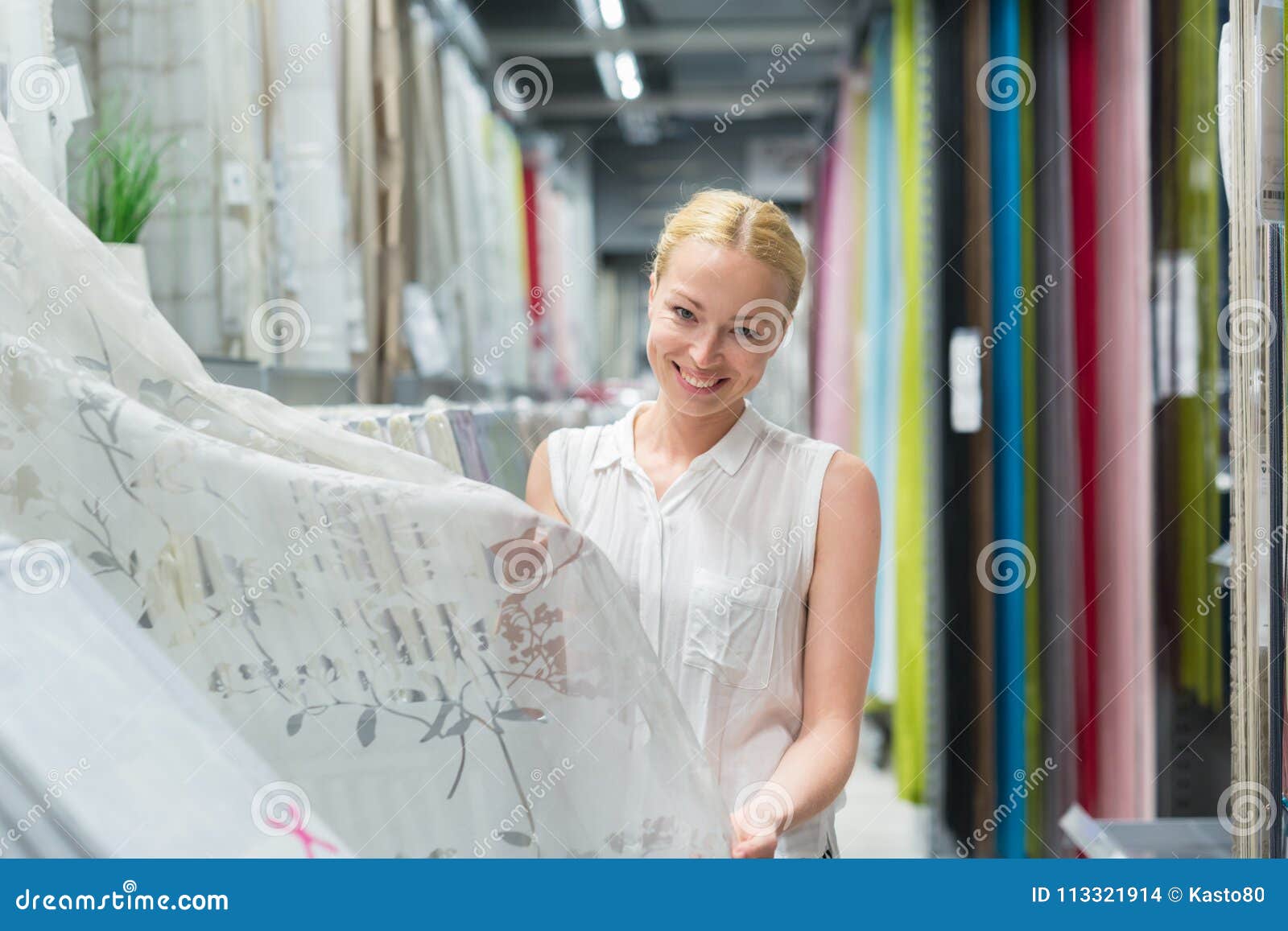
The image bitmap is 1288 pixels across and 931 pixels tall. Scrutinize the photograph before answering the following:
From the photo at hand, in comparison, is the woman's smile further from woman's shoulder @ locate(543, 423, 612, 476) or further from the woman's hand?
the woman's hand

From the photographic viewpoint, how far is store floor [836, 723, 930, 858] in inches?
85.1

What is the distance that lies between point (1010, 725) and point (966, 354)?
26.7 inches

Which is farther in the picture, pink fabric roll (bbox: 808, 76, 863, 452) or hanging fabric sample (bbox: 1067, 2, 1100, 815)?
pink fabric roll (bbox: 808, 76, 863, 452)

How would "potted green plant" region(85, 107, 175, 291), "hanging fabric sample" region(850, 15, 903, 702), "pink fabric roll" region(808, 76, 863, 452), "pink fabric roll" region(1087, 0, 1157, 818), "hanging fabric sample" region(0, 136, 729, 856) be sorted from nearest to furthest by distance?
"hanging fabric sample" region(0, 136, 729, 856)
"potted green plant" region(85, 107, 175, 291)
"pink fabric roll" region(1087, 0, 1157, 818)
"hanging fabric sample" region(850, 15, 903, 702)
"pink fabric roll" region(808, 76, 863, 452)

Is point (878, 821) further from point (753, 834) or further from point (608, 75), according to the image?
point (608, 75)

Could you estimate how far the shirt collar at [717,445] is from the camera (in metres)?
1.04

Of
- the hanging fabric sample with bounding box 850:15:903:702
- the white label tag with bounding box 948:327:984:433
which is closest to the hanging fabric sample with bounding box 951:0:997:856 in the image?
the white label tag with bounding box 948:327:984:433

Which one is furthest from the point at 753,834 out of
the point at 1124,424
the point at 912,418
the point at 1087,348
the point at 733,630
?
the point at 912,418

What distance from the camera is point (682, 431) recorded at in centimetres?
105

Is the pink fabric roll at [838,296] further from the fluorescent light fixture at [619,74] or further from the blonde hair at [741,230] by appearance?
the blonde hair at [741,230]

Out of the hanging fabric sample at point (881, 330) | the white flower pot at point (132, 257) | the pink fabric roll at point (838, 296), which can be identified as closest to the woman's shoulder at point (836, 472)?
the white flower pot at point (132, 257)

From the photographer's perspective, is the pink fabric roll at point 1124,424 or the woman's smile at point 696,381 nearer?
the woman's smile at point 696,381
